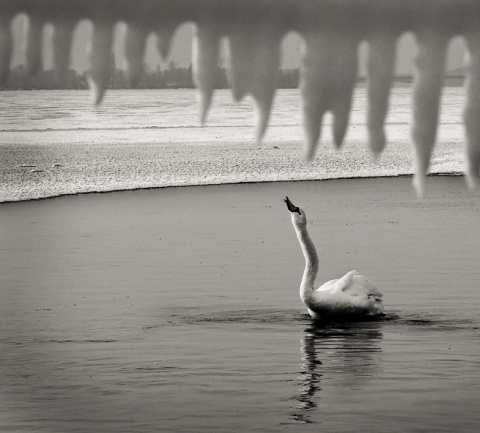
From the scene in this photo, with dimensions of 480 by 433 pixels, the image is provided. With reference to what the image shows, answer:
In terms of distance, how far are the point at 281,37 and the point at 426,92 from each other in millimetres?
298

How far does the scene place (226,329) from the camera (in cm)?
1753

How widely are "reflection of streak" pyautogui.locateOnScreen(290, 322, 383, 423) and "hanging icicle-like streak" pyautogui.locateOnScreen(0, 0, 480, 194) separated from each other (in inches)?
408

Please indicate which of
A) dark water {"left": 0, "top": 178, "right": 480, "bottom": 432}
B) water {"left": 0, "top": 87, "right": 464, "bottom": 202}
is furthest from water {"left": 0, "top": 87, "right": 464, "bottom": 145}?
dark water {"left": 0, "top": 178, "right": 480, "bottom": 432}

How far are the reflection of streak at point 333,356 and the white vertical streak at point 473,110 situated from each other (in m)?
10.2

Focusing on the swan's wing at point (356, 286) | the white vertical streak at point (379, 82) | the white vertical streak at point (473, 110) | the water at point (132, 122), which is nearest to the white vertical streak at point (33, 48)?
the white vertical streak at point (379, 82)

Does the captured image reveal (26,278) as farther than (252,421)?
Yes

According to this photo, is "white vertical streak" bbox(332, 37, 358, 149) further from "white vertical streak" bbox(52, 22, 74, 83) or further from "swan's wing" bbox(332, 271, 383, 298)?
"swan's wing" bbox(332, 271, 383, 298)

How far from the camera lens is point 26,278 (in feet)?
79.0

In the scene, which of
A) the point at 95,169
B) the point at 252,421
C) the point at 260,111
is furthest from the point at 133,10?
the point at 95,169

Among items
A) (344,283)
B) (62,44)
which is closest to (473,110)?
(62,44)

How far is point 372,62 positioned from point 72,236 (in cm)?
2939

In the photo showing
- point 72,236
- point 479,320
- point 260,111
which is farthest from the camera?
point 72,236

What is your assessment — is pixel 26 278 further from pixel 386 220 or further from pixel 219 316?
pixel 386 220

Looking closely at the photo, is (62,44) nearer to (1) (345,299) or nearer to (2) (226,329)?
(2) (226,329)
